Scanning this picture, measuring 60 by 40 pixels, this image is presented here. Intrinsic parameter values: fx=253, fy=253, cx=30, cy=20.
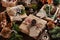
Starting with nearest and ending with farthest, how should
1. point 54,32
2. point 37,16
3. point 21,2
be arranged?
point 54,32
point 37,16
point 21,2

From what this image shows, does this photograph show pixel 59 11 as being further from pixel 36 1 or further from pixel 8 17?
pixel 8 17

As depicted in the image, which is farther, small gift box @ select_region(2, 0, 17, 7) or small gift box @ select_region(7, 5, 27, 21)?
small gift box @ select_region(2, 0, 17, 7)

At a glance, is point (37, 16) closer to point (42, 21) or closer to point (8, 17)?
point (42, 21)

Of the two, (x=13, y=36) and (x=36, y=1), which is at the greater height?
(x=36, y=1)

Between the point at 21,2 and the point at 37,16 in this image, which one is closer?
the point at 37,16

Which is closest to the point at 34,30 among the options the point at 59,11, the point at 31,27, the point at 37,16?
the point at 31,27

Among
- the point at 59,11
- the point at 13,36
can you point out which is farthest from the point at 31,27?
the point at 59,11

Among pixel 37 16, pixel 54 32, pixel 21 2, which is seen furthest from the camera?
pixel 21 2

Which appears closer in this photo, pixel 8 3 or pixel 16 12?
pixel 16 12

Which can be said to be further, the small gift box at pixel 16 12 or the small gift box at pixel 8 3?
the small gift box at pixel 8 3
